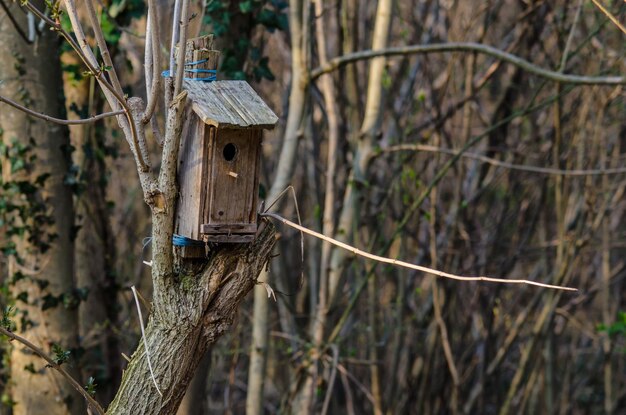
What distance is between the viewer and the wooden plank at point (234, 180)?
2045mm

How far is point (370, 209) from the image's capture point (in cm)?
517

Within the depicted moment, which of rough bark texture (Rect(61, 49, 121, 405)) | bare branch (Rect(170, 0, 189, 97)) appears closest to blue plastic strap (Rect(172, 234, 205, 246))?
bare branch (Rect(170, 0, 189, 97))

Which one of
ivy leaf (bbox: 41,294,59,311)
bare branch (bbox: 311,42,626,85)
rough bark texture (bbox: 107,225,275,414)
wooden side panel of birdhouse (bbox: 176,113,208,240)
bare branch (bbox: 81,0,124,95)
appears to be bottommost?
ivy leaf (bbox: 41,294,59,311)

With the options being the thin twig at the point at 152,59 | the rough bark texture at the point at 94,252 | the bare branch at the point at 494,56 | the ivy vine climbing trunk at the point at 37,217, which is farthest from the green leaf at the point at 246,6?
the thin twig at the point at 152,59

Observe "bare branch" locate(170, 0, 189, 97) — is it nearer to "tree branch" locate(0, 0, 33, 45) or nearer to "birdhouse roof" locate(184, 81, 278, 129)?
"birdhouse roof" locate(184, 81, 278, 129)

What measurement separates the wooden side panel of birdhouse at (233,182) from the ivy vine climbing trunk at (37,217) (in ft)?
5.99

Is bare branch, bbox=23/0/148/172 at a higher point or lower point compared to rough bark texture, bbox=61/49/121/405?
higher

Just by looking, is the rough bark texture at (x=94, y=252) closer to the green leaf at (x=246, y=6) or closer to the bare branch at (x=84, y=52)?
the green leaf at (x=246, y=6)

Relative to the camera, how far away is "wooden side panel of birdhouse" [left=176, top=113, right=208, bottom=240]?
2.03 metres

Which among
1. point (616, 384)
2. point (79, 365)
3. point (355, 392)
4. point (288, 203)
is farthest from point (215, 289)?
point (616, 384)

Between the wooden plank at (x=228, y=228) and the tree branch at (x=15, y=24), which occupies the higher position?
the tree branch at (x=15, y=24)

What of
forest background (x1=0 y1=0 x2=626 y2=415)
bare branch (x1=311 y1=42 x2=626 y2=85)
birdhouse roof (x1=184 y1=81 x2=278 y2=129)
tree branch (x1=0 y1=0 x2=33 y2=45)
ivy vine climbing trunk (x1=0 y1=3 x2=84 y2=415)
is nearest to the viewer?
birdhouse roof (x1=184 y1=81 x2=278 y2=129)

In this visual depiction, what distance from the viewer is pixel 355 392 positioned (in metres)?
5.67

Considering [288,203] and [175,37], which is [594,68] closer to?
[288,203]
